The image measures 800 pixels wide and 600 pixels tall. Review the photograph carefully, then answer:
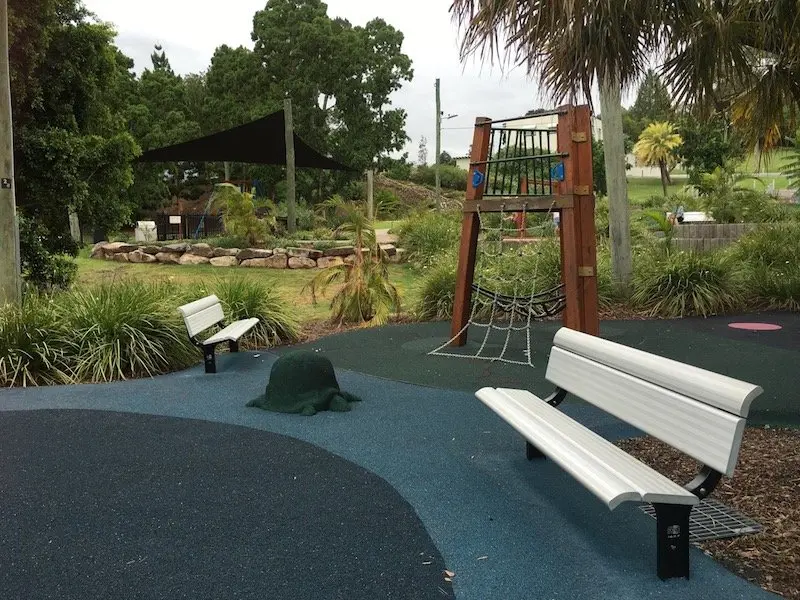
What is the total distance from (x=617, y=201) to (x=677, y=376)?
8.48 m

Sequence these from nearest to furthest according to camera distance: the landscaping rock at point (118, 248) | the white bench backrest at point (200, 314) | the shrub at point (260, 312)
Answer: the white bench backrest at point (200, 314), the shrub at point (260, 312), the landscaping rock at point (118, 248)

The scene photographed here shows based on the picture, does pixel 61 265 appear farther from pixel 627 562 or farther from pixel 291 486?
pixel 627 562

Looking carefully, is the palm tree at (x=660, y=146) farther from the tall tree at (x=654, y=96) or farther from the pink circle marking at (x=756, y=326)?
the tall tree at (x=654, y=96)

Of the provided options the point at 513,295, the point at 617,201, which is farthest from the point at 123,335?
the point at 617,201

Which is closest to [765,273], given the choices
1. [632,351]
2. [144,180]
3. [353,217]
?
[353,217]

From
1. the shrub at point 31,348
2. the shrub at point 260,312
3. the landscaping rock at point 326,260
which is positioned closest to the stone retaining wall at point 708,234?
the landscaping rock at point 326,260

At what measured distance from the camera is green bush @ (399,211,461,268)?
52.7ft

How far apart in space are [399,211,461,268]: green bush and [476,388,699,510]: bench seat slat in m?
11.0

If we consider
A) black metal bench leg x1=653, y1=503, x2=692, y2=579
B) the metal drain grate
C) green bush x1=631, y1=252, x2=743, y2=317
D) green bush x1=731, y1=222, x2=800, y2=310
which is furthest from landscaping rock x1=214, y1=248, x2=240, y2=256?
black metal bench leg x1=653, y1=503, x2=692, y2=579

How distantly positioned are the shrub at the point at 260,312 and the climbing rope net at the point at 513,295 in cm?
196

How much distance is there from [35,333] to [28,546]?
4.10 m

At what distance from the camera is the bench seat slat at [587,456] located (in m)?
2.58

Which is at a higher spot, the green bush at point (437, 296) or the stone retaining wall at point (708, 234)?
the stone retaining wall at point (708, 234)

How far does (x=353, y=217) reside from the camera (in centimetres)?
959
